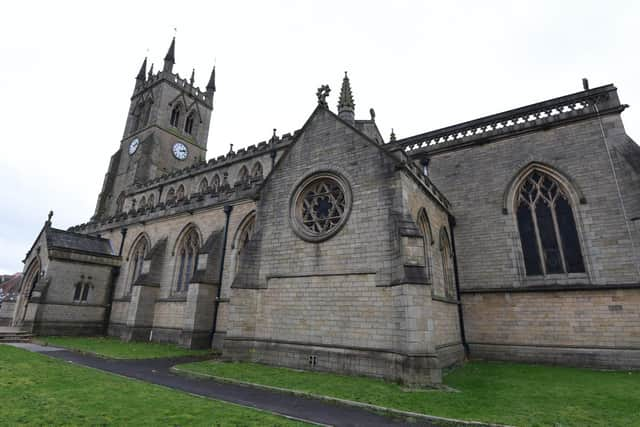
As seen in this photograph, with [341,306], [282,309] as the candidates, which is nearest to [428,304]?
[341,306]

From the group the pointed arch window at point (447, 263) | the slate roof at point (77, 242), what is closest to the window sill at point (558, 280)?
the pointed arch window at point (447, 263)

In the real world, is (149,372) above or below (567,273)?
below

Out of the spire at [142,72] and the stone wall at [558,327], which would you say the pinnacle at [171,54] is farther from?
the stone wall at [558,327]

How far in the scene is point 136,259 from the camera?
24484 millimetres

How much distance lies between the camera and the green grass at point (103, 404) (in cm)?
558

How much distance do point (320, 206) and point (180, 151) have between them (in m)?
36.3

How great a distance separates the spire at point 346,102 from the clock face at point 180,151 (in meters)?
31.5

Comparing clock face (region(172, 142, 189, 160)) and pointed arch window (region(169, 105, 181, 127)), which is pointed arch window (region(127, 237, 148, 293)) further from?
pointed arch window (region(169, 105, 181, 127))

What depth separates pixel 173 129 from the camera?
4300cm

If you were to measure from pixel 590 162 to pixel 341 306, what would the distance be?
12648 millimetres

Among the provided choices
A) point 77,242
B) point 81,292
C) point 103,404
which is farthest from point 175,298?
point 103,404

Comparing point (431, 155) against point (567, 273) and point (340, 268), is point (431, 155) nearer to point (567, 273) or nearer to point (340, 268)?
point (567, 273)

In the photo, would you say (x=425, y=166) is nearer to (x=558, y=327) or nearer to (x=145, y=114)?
(x=558, y=327)

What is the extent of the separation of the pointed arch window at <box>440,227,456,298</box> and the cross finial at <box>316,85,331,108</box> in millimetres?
7681
